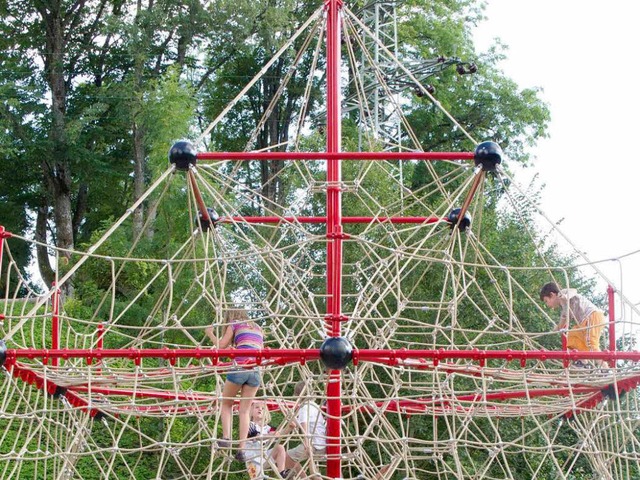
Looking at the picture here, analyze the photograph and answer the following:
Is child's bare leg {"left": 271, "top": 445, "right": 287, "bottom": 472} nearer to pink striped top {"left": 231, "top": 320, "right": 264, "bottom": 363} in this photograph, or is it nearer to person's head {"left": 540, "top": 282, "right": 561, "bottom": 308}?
pink striped top {"left": 231, "top": 320, "right": 264, "bottom": 363}

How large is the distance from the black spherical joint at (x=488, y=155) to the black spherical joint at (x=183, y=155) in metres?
1.53

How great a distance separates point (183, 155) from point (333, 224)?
1062 mm

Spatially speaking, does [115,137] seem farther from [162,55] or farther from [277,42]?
[277,42]

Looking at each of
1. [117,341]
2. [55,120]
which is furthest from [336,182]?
[55,120]

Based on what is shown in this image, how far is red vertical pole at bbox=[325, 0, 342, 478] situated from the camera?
17.9ft

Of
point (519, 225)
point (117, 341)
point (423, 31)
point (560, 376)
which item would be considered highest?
point (423, 31)

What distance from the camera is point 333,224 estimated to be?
618cm

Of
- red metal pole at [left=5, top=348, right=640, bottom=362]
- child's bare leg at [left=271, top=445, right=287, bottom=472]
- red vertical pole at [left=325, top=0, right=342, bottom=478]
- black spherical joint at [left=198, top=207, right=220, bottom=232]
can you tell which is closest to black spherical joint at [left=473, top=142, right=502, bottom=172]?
red vertical pole at [left=325, top=0, right=342, bottom=478]

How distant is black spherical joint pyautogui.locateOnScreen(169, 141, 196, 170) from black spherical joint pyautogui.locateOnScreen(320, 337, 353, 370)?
1.49m

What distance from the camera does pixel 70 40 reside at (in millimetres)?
18953

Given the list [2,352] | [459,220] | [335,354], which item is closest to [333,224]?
[459,220]

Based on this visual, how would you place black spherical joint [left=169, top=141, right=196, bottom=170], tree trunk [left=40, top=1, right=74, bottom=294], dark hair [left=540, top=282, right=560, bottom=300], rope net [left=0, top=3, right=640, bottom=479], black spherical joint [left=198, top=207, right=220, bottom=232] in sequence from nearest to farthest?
black spherical joint [left=169, top=141, right=196, bottom=170] < rope net [left=0, top=3, right=640, bottom=479] < dark hair [left=540, top=282, right=560, bottom=300] < black spherical joint [left=198, top=207, right=220, bottom=232] < tree trunk [left=40, top=1, right=74, bottom=294]

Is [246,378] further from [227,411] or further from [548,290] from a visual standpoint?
[548,290]

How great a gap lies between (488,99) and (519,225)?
6714 mm
